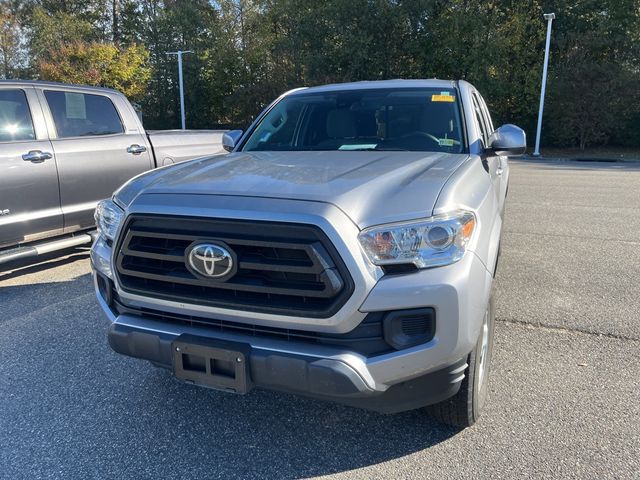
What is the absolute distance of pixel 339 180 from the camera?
2457 mm

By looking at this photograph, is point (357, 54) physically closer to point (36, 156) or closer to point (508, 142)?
point (36, 156)

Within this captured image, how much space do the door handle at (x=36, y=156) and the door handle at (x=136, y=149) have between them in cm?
104

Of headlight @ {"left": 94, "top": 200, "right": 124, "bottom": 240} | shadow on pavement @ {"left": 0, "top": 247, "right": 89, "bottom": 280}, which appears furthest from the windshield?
shadow on pavement @ {"left": 0, "top": 247, "right": 89, "bottom": 280}

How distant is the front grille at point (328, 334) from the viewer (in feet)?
6.93

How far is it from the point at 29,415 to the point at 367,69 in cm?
2697

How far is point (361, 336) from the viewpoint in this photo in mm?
2123

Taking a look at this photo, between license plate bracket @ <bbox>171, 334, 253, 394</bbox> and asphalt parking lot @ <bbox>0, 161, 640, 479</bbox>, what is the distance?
0.50 metres

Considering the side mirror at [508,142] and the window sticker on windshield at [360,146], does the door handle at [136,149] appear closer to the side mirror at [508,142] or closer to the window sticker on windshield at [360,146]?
the window sticker on windshield at [360,146]

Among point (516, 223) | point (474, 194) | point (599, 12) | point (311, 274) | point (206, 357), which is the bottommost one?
point (516, 223)

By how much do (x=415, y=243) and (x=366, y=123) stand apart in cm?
187

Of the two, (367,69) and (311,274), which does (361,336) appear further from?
(367,69)

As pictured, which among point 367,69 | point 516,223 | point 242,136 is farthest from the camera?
point 367,69

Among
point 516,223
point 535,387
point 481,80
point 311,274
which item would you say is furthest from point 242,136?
point 481,80

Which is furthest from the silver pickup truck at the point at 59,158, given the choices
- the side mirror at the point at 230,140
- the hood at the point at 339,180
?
the hood at the point at 339,180
